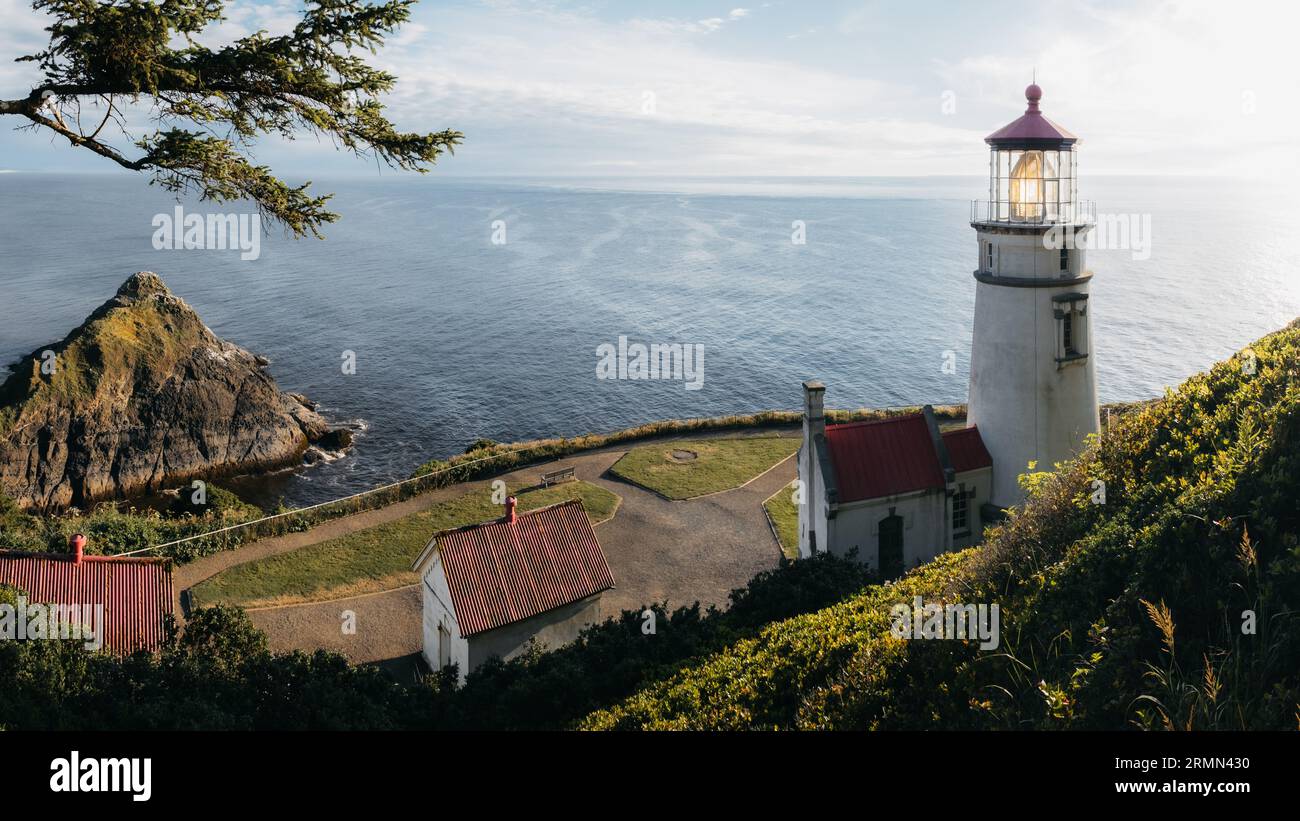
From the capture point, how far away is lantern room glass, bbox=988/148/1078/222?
879 inches

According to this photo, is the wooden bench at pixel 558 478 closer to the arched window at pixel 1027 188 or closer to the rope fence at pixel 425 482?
the rope fence at pixel 425 482

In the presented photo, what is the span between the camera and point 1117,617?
370 inches

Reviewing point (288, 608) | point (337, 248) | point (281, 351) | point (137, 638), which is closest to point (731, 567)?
point (288, 608)

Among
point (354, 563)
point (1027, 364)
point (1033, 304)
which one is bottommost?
point (354, 563)

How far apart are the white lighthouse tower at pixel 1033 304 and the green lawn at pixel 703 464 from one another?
1179cm

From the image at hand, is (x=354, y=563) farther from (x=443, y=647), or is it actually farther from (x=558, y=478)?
(x=558, y=478)

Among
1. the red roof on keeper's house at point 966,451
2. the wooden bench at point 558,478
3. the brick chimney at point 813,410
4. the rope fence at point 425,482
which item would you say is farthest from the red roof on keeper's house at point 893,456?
the rope fence at point 425,482

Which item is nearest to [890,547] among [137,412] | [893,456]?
[893,456]

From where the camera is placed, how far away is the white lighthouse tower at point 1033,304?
22188 mm

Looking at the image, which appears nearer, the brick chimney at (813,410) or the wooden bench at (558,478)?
the brick chimney at (813,410)

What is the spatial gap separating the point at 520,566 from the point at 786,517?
11.8 metres

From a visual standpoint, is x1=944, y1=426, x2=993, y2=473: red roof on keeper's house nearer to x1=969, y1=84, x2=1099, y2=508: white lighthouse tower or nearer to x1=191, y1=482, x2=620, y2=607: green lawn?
x1=969, y1=84, x2=1099, y2=508: white lighthouse tower

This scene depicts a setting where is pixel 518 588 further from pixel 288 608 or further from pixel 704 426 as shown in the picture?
→ pixel 704 426
